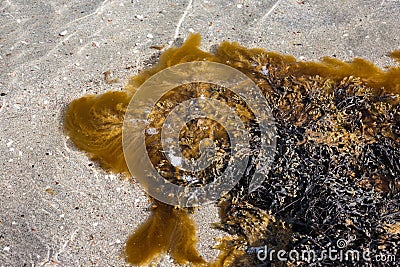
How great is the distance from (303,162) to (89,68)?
242cm

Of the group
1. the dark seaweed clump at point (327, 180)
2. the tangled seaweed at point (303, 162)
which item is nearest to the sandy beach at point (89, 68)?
the tangled seaweed at point (303, 162)

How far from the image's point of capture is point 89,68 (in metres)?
4.57

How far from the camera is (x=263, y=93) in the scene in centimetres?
425

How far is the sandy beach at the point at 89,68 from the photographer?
3.44 m

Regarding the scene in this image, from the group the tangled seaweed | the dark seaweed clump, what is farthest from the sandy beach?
the dark seaweed clump

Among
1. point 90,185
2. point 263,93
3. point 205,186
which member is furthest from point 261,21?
point 90,185

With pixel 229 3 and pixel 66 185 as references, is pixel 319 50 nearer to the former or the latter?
pixel 229 3

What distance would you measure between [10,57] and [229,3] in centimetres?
255

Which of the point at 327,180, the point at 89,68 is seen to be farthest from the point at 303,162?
the point at 89,68

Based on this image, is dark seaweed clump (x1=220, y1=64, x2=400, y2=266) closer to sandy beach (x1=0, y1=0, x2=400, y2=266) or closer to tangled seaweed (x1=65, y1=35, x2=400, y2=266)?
tangled seaweed (x1=65, y1=35, x2=400, y2=266)

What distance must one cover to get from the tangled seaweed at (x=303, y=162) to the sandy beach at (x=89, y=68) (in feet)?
0.45

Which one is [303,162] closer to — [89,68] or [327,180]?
[327,180]

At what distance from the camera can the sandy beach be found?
3436 millimetres

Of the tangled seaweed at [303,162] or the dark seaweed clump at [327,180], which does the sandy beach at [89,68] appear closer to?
the tangled seaweed at [303,162]
